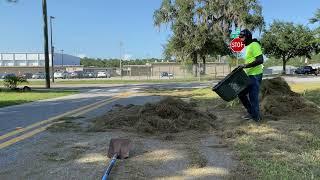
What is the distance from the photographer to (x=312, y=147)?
736 centimetres

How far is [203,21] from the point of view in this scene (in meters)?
53.6

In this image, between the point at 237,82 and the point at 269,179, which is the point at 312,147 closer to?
the point at 269,179

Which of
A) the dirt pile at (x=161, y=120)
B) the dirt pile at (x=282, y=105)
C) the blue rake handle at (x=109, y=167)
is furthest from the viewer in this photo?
the dirt pile at (x=282, y=105)

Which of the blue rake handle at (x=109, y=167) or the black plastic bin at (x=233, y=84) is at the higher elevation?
the black plastic bin at (x=233, y=84)

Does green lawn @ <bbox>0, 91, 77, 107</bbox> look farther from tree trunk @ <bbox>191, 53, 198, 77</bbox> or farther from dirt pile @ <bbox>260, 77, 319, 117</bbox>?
tree trunk @ <bbox>191, 53, 198, 77</bbox>

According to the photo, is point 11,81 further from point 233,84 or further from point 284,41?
point 284,41

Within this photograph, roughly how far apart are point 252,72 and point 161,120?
229 centimetres

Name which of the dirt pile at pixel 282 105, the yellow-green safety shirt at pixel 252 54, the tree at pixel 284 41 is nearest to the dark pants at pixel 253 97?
the yellow-green safety shirt at pixel 252 54

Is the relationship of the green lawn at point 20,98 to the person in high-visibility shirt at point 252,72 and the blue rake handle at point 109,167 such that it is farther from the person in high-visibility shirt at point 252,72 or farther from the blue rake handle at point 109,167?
the blue rake handle at point 109,167

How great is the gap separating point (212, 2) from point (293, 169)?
47697mm

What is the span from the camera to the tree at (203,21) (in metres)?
52.4

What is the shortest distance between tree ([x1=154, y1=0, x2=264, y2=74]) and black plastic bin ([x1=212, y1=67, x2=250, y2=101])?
140ft

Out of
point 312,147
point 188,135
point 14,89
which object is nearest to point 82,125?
point 188,135

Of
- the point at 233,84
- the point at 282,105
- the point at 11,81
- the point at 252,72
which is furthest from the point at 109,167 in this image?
the point at 11,81
